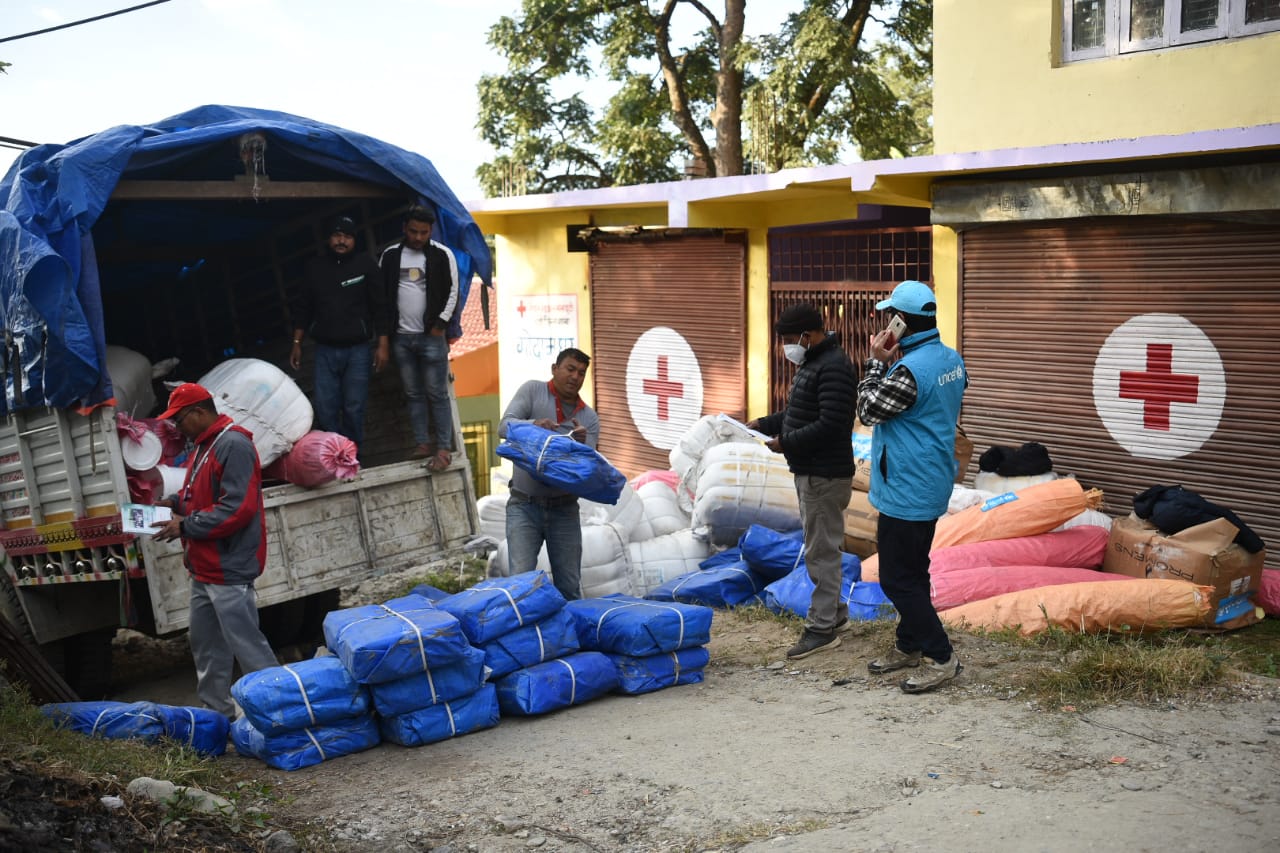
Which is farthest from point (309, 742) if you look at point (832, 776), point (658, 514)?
point (658, 514)

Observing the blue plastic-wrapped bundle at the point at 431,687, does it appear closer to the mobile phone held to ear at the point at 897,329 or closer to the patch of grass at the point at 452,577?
the mobile phone held to ear at the point at 897,329

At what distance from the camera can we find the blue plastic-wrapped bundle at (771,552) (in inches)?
284

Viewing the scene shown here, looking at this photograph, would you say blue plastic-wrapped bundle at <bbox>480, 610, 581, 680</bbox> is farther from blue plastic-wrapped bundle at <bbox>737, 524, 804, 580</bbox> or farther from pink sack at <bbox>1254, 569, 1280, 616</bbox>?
pink sack at <bbox>1254, 569, 1280, 616</bbox>

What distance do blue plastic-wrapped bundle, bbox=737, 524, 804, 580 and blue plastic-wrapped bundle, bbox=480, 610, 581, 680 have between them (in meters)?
1.96

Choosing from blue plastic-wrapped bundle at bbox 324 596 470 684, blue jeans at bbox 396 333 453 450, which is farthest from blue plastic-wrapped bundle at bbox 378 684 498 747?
blue jeans at bbox 396 333 453 450

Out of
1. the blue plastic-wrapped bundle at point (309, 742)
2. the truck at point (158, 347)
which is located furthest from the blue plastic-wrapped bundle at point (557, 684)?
the truck at point (158, 347)

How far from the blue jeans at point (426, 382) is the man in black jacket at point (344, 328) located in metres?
0.16

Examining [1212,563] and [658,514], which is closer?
[1212,563]

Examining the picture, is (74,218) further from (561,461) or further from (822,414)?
(822,414)

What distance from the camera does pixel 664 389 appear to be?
39.7 feet

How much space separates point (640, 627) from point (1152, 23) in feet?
18.9

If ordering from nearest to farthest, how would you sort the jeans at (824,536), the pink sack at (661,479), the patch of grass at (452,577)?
the jeans at (824,536) < the patch of grass at (452,577) < the pink sack at (661,479)

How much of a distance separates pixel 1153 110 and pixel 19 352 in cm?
726

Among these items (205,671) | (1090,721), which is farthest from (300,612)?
(1090,721)
